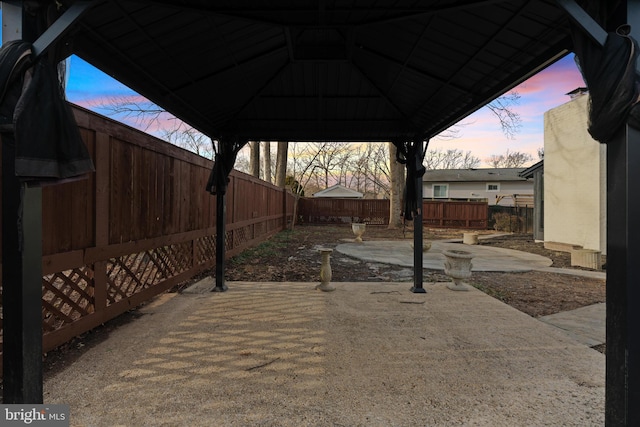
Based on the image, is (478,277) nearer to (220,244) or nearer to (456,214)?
(220,244)

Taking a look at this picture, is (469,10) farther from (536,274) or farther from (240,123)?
(536,274)

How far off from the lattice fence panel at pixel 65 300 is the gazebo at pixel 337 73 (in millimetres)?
1269

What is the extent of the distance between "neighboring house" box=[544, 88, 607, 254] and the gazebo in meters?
7.42

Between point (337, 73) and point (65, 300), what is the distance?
415 cm

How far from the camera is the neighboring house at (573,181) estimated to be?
927cm

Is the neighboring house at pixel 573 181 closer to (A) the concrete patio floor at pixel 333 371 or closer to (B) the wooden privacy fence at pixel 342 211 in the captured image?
(A) the concrete patio floor at pixel 333 371

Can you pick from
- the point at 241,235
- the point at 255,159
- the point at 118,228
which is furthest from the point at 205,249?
the point at 255,159

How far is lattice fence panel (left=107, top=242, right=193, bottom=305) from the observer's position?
394 cm

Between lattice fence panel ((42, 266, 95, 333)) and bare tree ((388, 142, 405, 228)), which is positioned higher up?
bare tree ((388, 142, 405, 228))

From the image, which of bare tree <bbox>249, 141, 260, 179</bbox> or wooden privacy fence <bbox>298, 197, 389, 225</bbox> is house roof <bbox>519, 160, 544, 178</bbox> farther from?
bare tree <bbox>249, 141, 260, 179</bbox>

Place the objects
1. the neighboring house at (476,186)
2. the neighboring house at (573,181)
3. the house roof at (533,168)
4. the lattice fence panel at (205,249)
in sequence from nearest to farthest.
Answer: the lattice fence panel at (205,249)
the neighboring house at (573,181)
the house roof at (533,168)
the neighboring house at (476,186)

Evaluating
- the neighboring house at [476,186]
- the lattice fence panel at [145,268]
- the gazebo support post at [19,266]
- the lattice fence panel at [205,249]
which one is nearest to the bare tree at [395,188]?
the lattice fence panel at [205,249]

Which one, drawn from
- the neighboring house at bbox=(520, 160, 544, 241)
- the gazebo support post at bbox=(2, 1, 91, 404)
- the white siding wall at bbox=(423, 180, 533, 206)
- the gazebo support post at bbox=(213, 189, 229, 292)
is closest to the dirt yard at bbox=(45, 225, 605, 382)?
the gazebo support post at bbox=(213, 189, 229, 292)

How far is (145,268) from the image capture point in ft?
15.0
